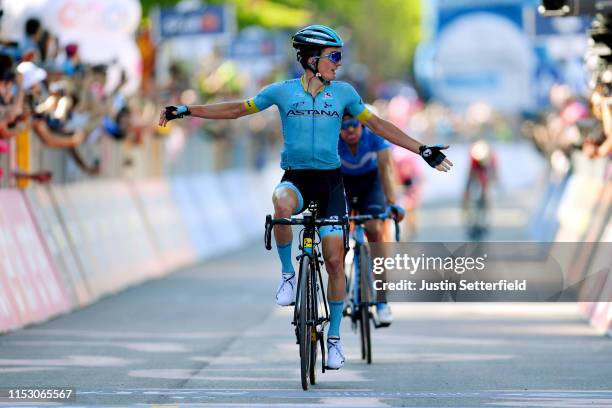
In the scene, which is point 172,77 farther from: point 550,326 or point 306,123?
point 306,123

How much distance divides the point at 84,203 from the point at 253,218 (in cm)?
1381

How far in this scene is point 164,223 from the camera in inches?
977

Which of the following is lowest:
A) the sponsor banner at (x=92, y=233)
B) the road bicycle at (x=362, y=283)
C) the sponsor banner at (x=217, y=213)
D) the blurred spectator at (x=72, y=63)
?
the sponsor banner at (x=217, y=213)

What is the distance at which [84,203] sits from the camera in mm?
19953

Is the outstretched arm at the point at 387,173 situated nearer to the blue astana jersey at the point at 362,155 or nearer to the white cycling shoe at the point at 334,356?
the blue astana jersey at the point at 362,155

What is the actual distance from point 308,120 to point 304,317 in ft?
4.15

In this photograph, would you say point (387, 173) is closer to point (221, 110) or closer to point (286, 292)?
point (221, 110)

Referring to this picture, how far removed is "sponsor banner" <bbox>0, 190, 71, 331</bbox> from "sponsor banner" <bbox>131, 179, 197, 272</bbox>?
594cm

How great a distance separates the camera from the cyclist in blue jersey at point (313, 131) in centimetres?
1173

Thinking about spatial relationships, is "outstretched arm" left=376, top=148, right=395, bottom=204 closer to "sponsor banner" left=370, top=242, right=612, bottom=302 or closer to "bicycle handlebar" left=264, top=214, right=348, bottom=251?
"sponsor banner" left=370, top=242, right=612, bottom=302

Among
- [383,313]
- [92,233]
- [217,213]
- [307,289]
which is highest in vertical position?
[307,289]

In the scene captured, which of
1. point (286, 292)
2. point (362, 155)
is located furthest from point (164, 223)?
point (286, 292)

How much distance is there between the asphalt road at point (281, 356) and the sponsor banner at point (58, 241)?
267 millimetres

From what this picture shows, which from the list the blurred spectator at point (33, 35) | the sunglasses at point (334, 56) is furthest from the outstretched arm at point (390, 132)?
the blurred spectator at point (33, 35)
